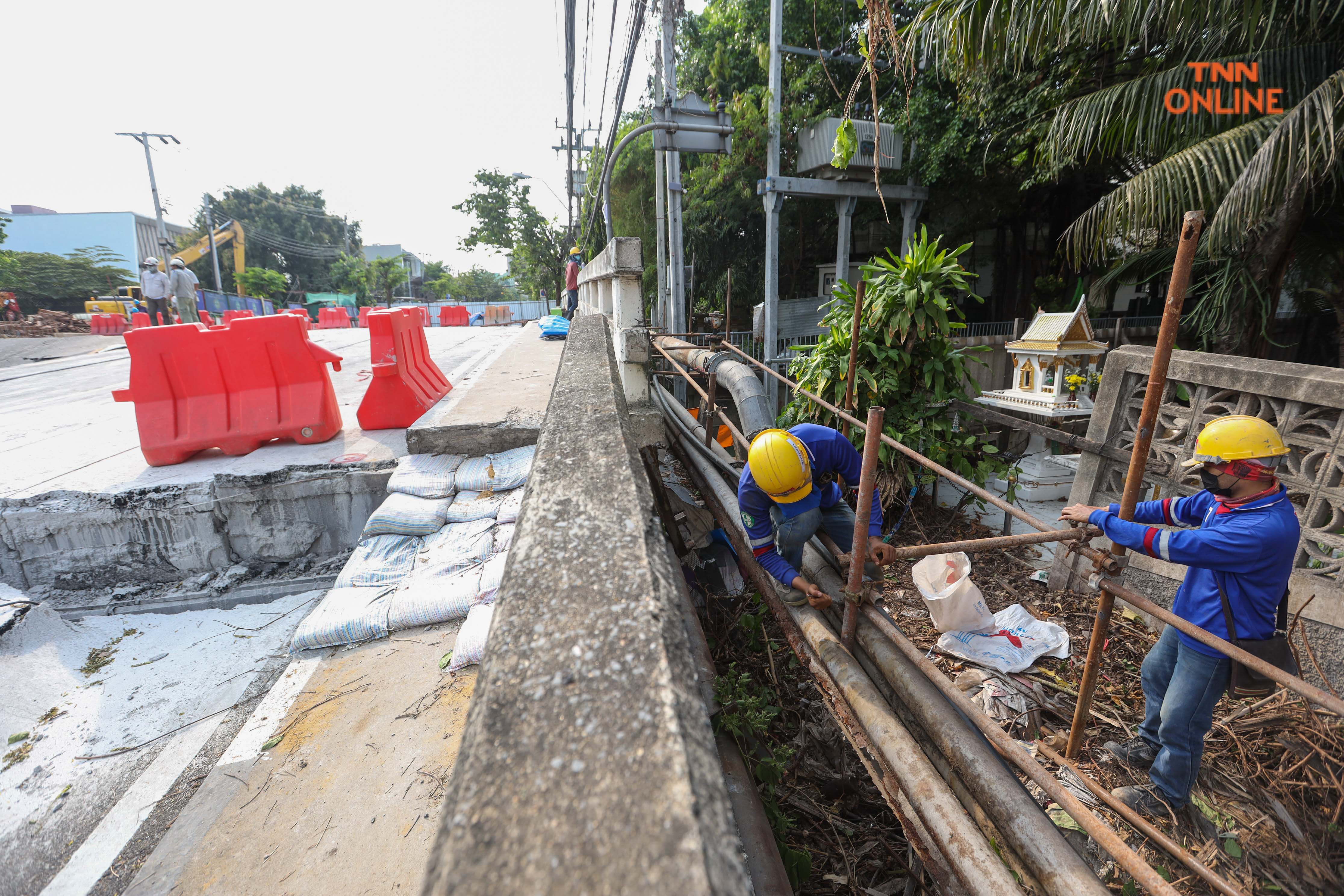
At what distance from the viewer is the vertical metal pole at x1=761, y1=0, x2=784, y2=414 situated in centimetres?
1077

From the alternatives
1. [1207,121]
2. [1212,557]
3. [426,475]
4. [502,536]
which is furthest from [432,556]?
[1207,121]

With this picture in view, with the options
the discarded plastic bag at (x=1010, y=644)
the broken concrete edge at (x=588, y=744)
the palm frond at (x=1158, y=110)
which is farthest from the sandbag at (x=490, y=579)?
the palm frond at (x=1158, y=110)

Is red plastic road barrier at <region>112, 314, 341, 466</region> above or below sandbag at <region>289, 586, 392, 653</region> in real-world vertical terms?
above

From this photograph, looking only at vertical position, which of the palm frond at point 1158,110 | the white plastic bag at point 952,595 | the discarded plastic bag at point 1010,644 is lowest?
the discarded plastic bag at point 1010,644

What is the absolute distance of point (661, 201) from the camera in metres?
11.8

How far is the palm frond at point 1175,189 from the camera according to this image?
18.0ft

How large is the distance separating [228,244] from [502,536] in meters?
45.9

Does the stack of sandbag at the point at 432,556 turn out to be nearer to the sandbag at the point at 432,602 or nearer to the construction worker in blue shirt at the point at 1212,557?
the sandbag at the point at 432,602

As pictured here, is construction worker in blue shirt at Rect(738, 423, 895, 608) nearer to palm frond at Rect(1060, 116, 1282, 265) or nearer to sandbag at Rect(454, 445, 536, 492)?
sandbag at Rect(454, 445, 536, 492)

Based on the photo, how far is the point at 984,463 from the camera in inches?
206

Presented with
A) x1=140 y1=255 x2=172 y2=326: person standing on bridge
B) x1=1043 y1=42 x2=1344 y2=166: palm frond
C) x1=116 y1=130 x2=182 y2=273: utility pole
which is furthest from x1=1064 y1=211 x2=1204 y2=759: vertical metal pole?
x1=116 y1=130 x2=182 y2=273: utility pole

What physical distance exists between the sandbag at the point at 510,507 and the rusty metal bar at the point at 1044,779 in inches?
83.6

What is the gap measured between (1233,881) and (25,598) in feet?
20.7

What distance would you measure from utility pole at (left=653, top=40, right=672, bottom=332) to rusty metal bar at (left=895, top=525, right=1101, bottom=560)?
889cm
